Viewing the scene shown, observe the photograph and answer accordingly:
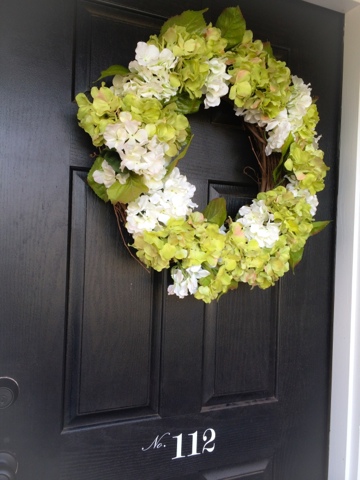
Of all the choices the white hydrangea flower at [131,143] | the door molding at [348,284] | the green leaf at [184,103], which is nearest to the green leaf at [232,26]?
the green leaf at [184,103]

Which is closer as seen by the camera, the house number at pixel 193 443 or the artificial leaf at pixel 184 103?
the artificial leaf at pixel 184 103

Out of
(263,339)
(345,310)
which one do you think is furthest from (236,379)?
(345,310)

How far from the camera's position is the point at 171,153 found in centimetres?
93

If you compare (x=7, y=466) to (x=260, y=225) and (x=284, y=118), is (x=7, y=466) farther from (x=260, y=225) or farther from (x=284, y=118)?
(x=284, y=118)

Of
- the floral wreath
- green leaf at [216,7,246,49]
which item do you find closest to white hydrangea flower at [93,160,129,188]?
the floral wreath

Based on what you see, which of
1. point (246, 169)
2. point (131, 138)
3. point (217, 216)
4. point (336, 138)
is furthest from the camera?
point (336, 138)

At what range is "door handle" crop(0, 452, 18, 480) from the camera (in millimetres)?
936

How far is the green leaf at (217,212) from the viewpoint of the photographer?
1.01m

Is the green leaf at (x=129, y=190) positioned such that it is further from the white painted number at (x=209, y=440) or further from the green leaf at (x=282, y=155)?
the white painted number at (x=209, y=440)

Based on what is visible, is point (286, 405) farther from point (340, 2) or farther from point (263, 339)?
point (340, 2)

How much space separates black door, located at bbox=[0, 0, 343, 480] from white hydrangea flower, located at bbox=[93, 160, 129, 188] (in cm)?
10

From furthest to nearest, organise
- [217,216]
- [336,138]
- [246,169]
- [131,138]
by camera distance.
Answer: [336,138]
[246,169]
[217,216]
[131,138]

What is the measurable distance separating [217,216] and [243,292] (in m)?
0.27

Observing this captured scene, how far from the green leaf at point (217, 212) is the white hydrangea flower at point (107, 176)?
0.23m
